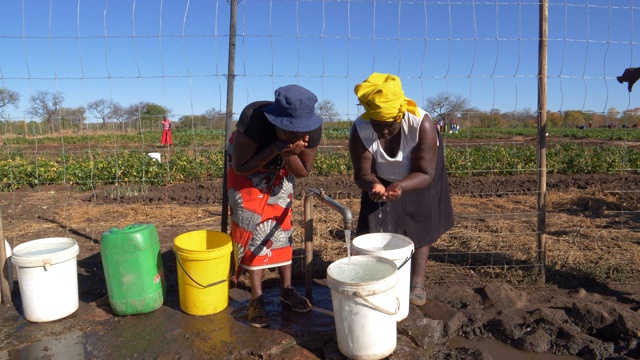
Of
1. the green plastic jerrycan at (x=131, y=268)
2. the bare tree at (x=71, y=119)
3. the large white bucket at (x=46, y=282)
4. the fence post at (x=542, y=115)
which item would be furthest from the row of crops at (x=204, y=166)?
the green plastic jerrycan at (x=131, y=268)

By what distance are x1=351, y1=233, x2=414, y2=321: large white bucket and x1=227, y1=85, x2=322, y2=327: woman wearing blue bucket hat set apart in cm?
53

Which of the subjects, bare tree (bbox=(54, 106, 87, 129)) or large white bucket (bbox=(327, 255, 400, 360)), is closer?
large white bucket (bbox=(327, 255, 400, 360))

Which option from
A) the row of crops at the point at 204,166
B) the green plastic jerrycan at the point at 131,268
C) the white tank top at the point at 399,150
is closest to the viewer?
the white tank top at the point at 399,150

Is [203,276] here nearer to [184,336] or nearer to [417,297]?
[184,336]

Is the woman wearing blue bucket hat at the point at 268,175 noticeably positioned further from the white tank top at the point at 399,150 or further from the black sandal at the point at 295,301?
the white tank top at the point at 399,150

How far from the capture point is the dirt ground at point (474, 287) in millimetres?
2670

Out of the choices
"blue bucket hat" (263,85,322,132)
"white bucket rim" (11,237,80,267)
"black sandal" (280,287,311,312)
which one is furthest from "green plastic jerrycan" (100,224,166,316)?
"blue bucket hat" (263,85,322,132)

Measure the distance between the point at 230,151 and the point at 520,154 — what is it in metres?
10.7

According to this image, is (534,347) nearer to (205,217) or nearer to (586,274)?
(586,274)

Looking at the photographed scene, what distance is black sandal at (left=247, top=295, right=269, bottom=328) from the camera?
112 inches

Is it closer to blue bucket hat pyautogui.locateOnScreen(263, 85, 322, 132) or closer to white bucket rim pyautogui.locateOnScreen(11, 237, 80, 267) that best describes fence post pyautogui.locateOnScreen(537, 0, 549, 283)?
blue bucket hat pyautogui.locateOnScreen(263, 85, 322, 132)

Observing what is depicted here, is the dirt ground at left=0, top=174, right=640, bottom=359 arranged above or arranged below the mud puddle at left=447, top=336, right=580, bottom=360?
above

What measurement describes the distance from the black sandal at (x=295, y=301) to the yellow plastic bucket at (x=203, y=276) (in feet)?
1.31

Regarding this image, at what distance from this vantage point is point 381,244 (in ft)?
9.80
